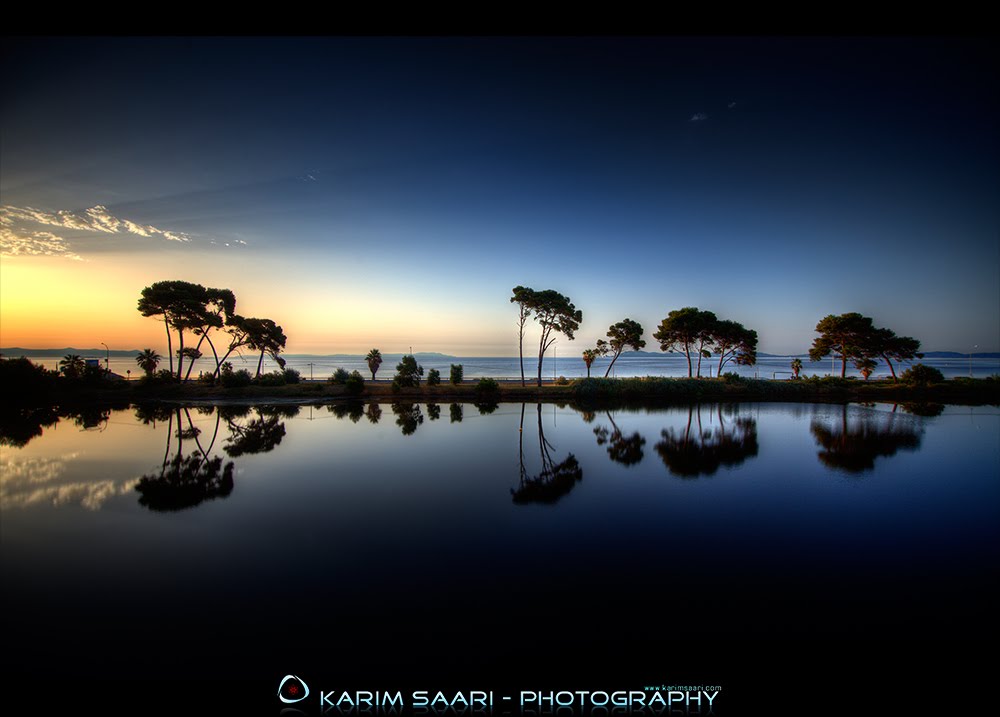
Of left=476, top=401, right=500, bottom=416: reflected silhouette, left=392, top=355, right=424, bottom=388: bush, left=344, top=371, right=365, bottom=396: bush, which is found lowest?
left=476, top=401, right=500, bottom=416: reflected silhouette

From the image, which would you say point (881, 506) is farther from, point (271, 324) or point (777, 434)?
point (271, 324)

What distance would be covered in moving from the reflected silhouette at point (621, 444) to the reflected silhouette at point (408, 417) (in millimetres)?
7963

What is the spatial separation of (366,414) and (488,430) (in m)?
8.39

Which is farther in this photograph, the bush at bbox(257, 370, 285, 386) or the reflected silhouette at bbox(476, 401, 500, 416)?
the bush at bbox(257, 370, 285, 386)

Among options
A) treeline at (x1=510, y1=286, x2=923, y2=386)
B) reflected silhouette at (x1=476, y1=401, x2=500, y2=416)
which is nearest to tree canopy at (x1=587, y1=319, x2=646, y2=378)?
treeline at (x1=510, y1=286, x2=923, y2=386)

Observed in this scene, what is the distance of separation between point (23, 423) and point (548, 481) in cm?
2507

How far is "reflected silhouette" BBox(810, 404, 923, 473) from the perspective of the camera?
1111 centimetres

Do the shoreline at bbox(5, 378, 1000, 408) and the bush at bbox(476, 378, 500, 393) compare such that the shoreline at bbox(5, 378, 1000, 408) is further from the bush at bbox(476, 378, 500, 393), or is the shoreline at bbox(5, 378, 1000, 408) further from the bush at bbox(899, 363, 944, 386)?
the bush at bbox(899, 363, 944, 386)

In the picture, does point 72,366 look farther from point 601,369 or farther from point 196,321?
point 601,369

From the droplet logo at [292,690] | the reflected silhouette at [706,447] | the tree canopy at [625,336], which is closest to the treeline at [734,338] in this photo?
the tree canopy at [625,336]

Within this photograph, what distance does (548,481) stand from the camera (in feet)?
30.3

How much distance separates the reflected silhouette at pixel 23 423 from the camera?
13704 millimetres

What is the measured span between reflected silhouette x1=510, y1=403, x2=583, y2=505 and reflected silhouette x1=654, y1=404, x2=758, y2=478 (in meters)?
2.81

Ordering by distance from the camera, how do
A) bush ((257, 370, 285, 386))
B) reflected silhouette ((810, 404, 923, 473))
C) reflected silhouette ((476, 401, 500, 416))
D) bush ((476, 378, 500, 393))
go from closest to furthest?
reflected silhouette ((810, 404, 923, 473))
reflected silhouette ((476, 401, 500, 416))
bush ((476, 378, 500, 393))
bush ((257, 370, 285, 386))
